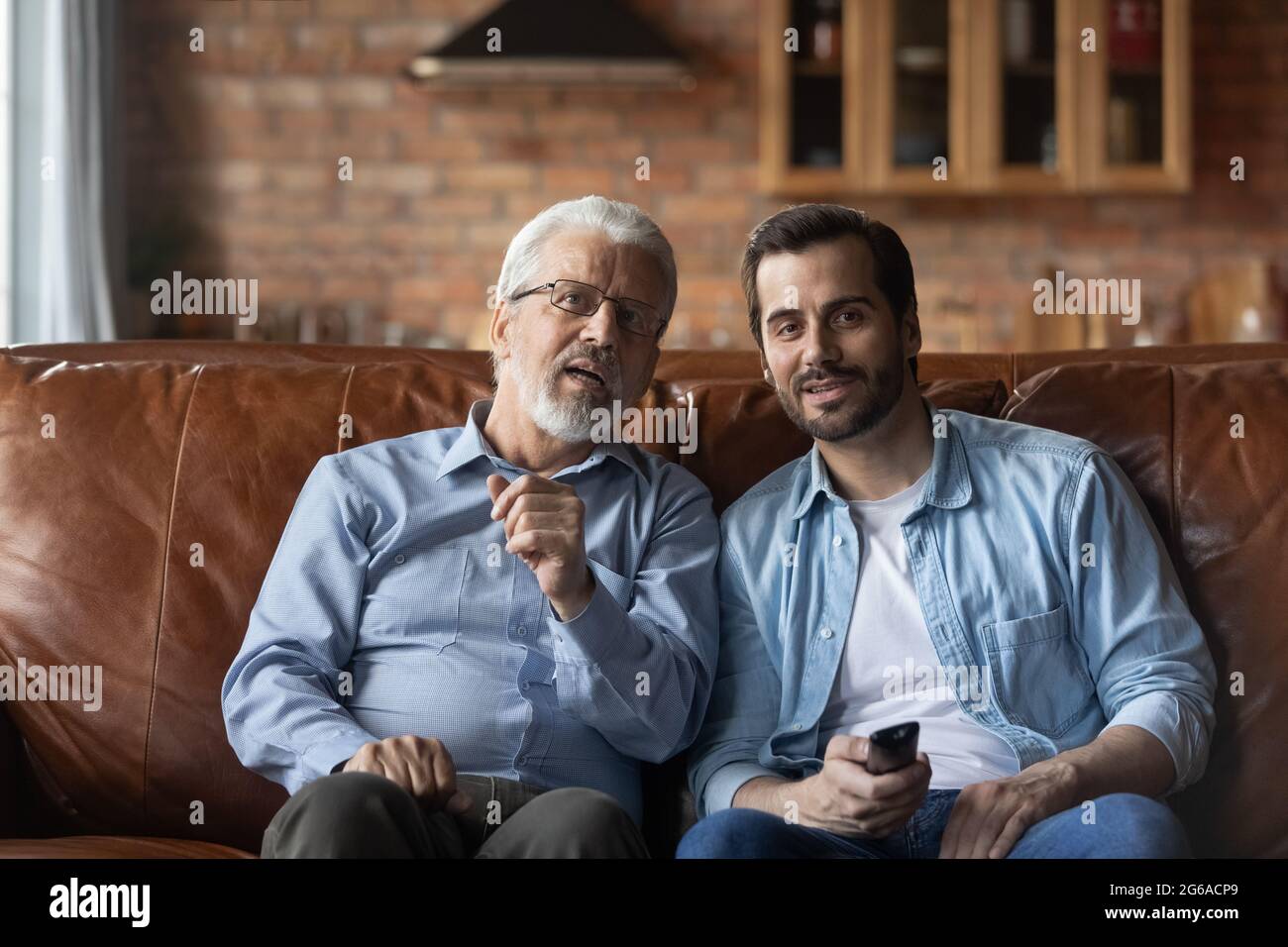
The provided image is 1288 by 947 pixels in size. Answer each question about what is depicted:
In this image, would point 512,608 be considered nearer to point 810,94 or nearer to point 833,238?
point 833,238

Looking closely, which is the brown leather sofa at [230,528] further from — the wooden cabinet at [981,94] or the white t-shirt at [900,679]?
the wooden cabinet at [981,94]

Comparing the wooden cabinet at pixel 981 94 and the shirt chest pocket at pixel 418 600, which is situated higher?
the wooden cabinet at pixel 981 94

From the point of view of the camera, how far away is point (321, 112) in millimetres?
4195

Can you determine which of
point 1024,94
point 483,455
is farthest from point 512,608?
point 1024,94

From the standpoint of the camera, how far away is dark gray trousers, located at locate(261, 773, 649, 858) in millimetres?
1188

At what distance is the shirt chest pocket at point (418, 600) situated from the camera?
5.10ft

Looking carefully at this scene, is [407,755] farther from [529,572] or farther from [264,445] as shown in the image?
[264,445]

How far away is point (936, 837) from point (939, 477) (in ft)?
1.40

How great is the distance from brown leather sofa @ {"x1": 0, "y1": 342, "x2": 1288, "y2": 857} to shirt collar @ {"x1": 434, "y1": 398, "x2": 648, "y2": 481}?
0.44 ft

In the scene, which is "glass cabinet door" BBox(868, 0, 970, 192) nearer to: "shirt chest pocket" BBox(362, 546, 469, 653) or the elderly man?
the elderly man

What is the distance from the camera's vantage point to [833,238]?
1.61m

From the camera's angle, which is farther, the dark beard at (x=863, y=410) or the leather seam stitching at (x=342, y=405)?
the leather seam stitching at (x=342, y=405)

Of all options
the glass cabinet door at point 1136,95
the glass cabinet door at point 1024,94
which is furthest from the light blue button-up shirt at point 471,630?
the glass cabinet door at point 1136,95

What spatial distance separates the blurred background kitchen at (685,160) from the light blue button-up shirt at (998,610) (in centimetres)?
254
